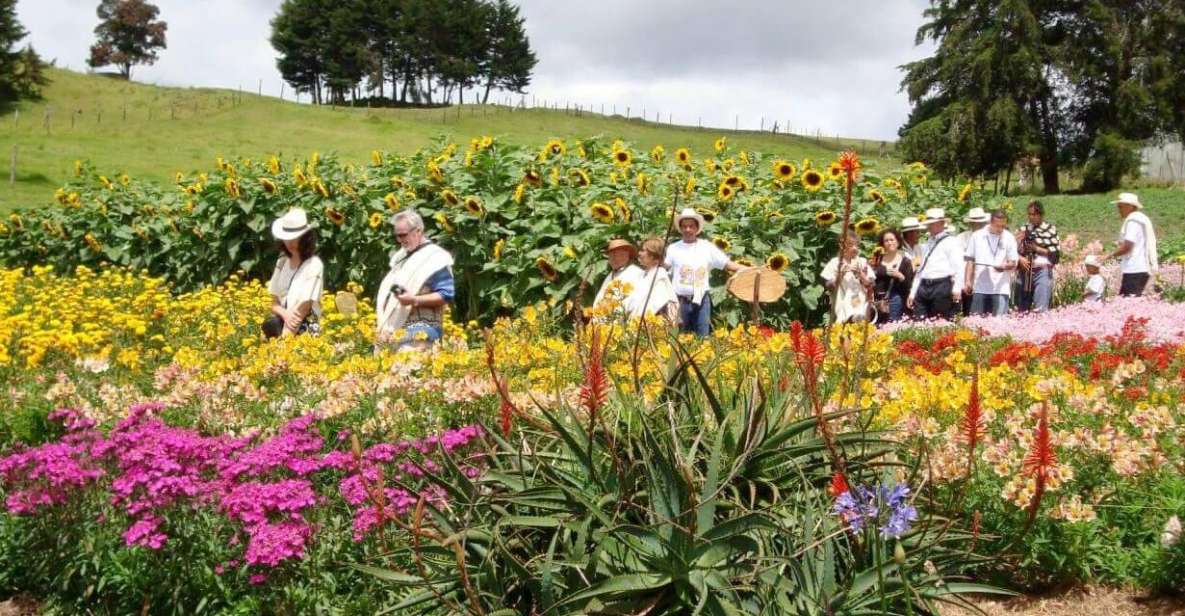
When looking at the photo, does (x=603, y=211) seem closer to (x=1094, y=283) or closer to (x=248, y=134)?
(x=1094, y=283)

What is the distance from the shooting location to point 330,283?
12.1m

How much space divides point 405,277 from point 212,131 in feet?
142

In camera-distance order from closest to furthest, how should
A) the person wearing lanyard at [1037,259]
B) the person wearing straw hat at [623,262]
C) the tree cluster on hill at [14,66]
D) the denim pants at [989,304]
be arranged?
the person wearing straw hat at [623,262]
the denim pants at [989,304]
the person wearing lanyard at [1037,259]
the tree cluster on hill at [14,66]

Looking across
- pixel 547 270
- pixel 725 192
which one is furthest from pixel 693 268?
pixel 725 192

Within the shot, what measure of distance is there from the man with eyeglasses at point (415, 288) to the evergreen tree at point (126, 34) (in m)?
89.9

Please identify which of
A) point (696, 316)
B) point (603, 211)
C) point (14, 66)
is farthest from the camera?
point (14, 66)

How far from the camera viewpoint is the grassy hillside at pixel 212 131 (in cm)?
3612

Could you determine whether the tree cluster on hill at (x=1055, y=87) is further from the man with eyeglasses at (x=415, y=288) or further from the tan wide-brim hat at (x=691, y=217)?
the man with eyeglasses at (x=415, y=288)

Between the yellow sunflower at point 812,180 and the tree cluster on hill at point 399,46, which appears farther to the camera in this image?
the tree cluster on hill at point 399,46

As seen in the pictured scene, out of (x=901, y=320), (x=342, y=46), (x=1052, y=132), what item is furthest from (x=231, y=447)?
(x=342, y=46)

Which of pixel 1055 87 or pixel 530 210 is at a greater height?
pixel 1055 87

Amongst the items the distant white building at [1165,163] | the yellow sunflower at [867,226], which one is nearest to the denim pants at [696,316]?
the yellow sunflower at [867,226]

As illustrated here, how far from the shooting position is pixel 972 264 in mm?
10148

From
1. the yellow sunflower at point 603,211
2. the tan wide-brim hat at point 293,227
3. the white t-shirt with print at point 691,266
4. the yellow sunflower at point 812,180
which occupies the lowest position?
the white t-shirt with print at point 691,266
